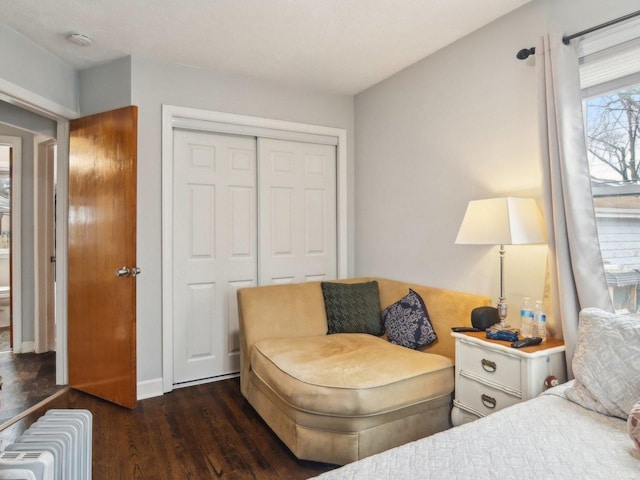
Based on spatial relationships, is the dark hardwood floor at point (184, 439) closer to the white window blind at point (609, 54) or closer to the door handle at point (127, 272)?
the door handle at point (127, 272)

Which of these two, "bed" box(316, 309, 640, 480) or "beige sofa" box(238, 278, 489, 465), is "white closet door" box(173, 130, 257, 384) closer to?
"beige sofa" box(238, 278, 489, 465)

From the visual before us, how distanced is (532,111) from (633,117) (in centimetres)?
48

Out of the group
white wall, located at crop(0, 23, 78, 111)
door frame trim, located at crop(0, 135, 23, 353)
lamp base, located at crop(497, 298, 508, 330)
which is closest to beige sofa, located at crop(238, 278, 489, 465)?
lamp base, located at crop(497, 298, 508, 330)

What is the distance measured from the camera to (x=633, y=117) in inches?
69.7

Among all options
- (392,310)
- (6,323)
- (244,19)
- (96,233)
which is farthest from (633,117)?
(6,323)

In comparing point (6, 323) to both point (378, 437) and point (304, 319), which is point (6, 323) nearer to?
point (304, 319)

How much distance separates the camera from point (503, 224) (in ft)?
6.46

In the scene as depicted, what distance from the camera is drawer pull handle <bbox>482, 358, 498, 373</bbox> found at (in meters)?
1.91

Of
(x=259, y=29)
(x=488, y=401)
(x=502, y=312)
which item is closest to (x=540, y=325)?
(x=502, y=312)

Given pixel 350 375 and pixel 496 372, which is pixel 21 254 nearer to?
pixel 350 375

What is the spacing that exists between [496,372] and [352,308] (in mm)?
1233

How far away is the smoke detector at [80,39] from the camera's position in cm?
246

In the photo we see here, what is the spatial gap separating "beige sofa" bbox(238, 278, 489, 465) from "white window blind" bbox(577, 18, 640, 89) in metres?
1.27

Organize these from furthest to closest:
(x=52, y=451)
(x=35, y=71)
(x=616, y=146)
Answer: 1. (x=35, y=71)
2. (x=616, y=146)
3. (x=52, y=451)
